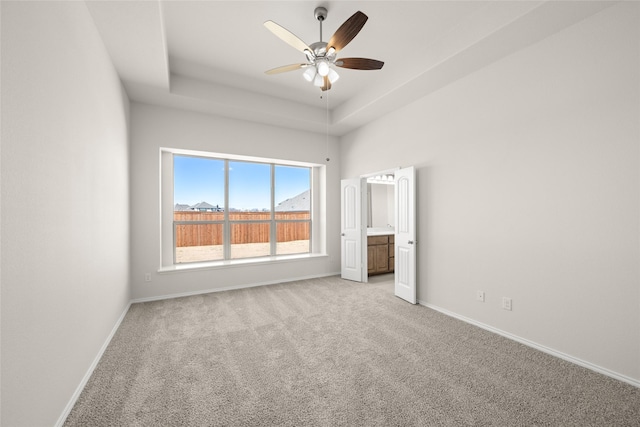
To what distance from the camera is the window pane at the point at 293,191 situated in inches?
205

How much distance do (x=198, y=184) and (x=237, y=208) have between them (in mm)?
787

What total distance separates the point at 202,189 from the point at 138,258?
→ 147 cm

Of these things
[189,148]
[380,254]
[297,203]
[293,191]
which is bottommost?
[380,254]

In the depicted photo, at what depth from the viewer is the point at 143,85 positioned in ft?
10.8

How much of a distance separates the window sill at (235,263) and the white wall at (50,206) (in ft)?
5.30

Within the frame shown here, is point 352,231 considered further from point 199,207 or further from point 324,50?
point 324,50

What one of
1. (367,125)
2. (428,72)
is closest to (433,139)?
(428,72)

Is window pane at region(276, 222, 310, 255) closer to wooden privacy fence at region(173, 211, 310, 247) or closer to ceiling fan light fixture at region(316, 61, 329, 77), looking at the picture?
wooden privacy fence at region(173, 211, 310, 247)

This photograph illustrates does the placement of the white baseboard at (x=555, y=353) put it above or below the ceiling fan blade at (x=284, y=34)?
below

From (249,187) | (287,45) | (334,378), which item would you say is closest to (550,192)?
(334,378)

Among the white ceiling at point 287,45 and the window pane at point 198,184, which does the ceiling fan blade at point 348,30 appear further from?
the window pane at point 198,184

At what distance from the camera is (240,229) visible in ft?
15.9

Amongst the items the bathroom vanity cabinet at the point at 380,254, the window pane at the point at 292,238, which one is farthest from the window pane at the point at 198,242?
the bathroom vanity cabinet at the point at 380,254

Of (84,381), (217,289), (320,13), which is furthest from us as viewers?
(217,289)
